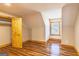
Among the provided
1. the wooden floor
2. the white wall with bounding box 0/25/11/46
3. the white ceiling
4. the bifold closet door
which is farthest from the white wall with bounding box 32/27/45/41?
the white ceiling

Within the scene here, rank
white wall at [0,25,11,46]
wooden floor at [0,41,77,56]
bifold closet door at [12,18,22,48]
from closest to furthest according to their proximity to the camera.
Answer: wooden floor at [0,41,77,56]
white wall at [0,25,11,46]
bifold closet door at [12,18,22,48]

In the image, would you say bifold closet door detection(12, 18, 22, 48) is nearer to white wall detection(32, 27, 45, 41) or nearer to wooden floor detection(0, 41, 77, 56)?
wooden floor detection(0, 41, 77, 56)

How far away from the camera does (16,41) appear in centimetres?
345

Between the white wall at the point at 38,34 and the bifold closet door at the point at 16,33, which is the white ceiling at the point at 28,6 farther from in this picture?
the white wall at the point at 38,34

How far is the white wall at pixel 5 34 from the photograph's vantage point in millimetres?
3234

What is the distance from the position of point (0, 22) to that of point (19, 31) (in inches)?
26.2

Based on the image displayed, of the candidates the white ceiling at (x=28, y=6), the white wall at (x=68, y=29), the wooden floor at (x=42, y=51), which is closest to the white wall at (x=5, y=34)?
the wooden floor at (x=42, y=51)

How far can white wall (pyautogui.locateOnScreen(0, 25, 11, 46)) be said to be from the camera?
3.23 metres

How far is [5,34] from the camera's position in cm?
340

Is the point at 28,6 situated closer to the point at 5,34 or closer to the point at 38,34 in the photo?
the point at 5,34

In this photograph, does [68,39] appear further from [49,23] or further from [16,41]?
[16,41]

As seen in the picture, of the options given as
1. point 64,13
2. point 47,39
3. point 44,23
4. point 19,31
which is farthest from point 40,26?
point 64,13

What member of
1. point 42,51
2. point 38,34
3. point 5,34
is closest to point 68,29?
point 42,51

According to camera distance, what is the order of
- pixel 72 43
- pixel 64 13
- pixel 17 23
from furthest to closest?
pixel 17 23, pixel 72 43, pixel 64 13
